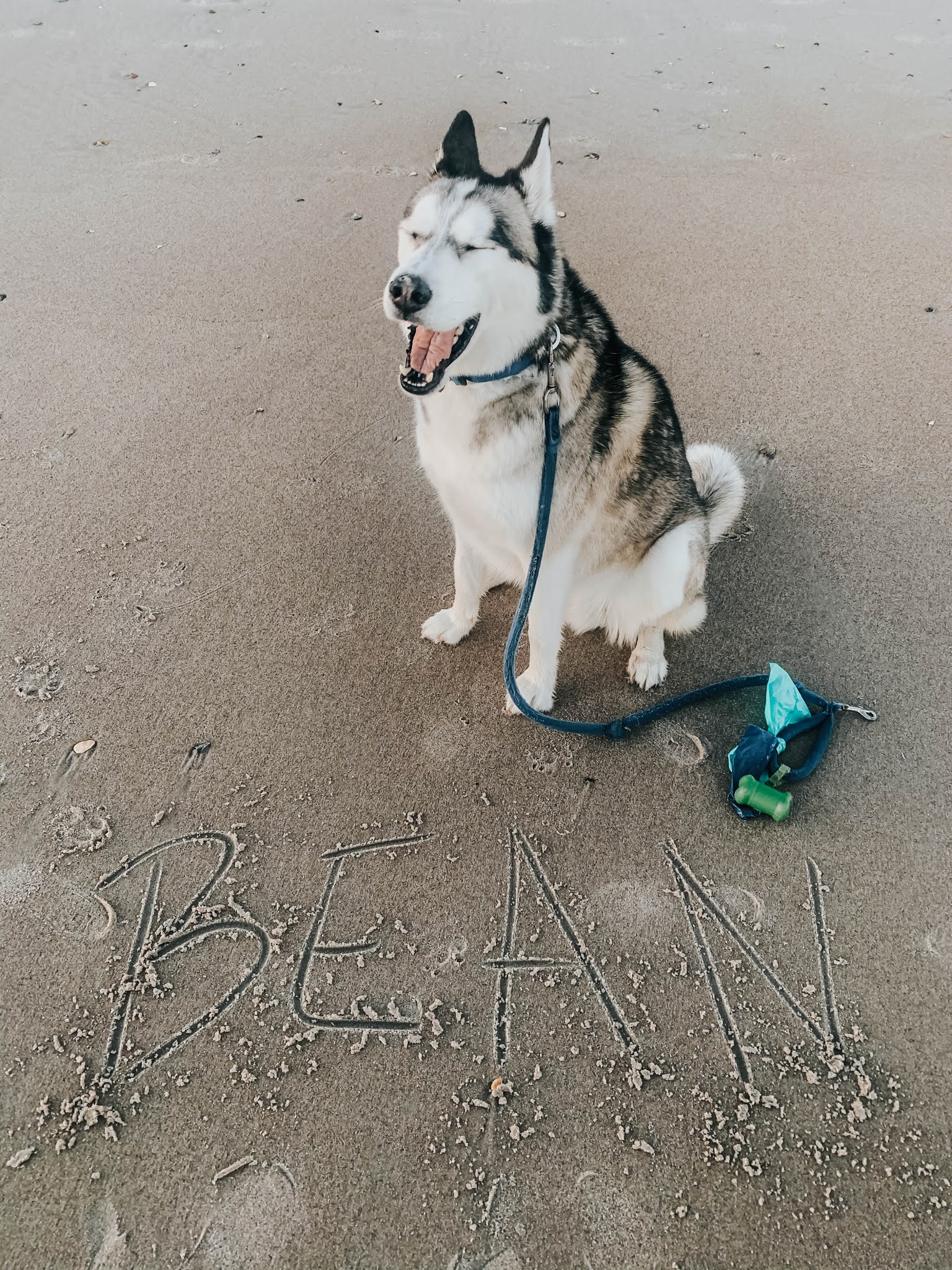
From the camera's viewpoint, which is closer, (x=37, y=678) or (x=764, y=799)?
(x=764, y=799)

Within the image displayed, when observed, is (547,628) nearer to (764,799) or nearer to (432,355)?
(764,799)

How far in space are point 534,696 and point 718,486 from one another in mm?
1166

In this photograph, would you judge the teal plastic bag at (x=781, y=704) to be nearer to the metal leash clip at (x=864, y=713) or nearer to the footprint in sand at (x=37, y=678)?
the metal leash clip at (x=864, y=713)

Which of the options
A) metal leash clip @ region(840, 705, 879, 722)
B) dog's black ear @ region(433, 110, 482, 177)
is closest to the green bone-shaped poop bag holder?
metal leash clip @ region(840, 705, 879, 722)

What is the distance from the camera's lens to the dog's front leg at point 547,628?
8.16ft

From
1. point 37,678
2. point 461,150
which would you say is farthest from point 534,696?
point 37,678

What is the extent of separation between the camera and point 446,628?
118 inches

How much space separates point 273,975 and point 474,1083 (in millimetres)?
642

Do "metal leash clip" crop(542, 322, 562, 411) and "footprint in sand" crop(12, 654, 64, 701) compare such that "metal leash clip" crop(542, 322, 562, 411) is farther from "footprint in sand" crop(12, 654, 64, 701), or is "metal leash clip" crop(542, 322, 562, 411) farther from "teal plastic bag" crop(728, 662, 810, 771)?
"footprint in sand" crop(12, 654, 64, 701)

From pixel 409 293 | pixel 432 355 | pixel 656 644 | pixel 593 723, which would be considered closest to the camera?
pixel 409 293

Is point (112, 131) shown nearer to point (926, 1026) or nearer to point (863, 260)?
point (863, 260)

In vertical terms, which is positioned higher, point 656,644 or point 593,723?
point 656,644

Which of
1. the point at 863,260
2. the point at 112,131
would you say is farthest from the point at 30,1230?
the point at 112,131

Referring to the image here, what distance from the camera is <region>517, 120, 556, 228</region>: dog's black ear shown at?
2.06 meters
